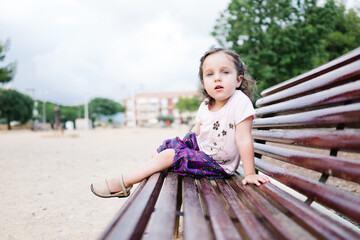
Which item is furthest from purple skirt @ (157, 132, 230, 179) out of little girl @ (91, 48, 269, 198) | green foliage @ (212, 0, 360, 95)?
green foliage @ (212, 0, 360, 95)

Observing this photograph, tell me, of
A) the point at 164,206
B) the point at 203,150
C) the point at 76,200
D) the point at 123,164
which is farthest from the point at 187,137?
the point at 123,164

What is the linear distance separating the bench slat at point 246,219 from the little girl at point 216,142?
0.40m

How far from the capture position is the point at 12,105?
40875mm

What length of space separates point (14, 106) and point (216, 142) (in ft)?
149

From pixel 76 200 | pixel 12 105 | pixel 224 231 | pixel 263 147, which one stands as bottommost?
A: pixel 76 200

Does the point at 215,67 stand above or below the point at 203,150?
above

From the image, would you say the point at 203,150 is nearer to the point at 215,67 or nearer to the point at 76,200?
the point at 215,67

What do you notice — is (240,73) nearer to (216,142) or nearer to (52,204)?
(216,142)

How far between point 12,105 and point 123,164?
41.4 meters

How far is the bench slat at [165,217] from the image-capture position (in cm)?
89

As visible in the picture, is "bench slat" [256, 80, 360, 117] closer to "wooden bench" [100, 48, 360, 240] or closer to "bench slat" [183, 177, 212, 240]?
"wooden bench" [100, 48, 360, 240]

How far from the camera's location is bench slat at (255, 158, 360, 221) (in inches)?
40.8

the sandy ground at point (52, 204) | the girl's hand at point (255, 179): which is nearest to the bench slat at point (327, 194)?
the girl's hand at point (255, 179)

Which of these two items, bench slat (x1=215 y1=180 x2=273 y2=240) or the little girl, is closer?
bench slat (x1=215 y1=180 x2=273 y2=240)
